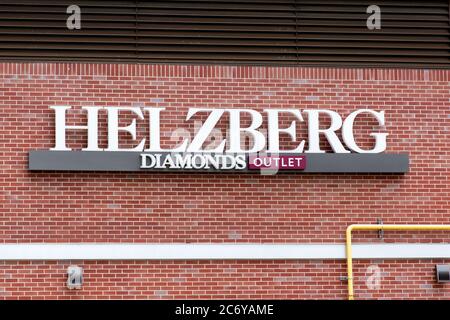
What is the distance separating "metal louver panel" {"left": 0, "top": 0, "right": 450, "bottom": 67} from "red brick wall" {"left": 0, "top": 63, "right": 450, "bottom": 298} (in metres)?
0.25

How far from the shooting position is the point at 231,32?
45.9ft

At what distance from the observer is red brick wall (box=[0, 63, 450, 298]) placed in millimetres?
13141

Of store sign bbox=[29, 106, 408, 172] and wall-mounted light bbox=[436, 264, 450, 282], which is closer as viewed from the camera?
store sign bbox=[29, 106, 408, 172]

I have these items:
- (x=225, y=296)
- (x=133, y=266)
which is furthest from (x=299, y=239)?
(x=133, y=266)

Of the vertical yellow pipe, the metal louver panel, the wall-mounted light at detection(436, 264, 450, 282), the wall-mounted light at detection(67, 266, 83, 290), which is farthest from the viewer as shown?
the metal louver panel

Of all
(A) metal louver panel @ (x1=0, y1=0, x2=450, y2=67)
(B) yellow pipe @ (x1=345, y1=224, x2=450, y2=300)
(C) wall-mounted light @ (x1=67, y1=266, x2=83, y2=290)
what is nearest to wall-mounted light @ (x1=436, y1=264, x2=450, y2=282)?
(B) yellow pipe @ (x1=345, y1=224, x2=450, y2=300)

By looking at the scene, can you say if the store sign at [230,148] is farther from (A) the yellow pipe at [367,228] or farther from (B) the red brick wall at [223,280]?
(B) the red brick wall at [223,280]

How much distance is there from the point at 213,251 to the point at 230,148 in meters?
1.52

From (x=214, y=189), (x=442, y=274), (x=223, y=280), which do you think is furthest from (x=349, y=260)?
(x=214, y=189)

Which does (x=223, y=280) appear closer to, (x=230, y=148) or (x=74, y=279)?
(x=230, y=148)

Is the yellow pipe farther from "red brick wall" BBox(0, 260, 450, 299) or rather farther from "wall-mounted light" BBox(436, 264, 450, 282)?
"wall-mounted light" BBox(436, 264, 450, 282)

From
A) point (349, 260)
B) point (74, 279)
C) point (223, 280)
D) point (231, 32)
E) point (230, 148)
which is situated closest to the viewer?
point (74, 279)

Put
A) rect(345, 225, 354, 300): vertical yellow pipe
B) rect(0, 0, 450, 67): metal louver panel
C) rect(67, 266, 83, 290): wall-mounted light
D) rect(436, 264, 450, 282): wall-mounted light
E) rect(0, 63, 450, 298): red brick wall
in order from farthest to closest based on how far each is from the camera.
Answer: rect(0, 0, 450, 67): metal louver panel < rect(436, 264, 450, 282): wall-mounted light < rect(345, 225, 354, 300): vertical yellow pipe < rect(0, 63, 450, 298): red brick wall < rect(67, 266, 83, 290): wall-mounted light

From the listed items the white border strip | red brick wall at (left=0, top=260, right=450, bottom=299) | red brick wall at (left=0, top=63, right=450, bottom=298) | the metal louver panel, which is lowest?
red brick wall at (left=0, top=260, right=450, bottom=299)
